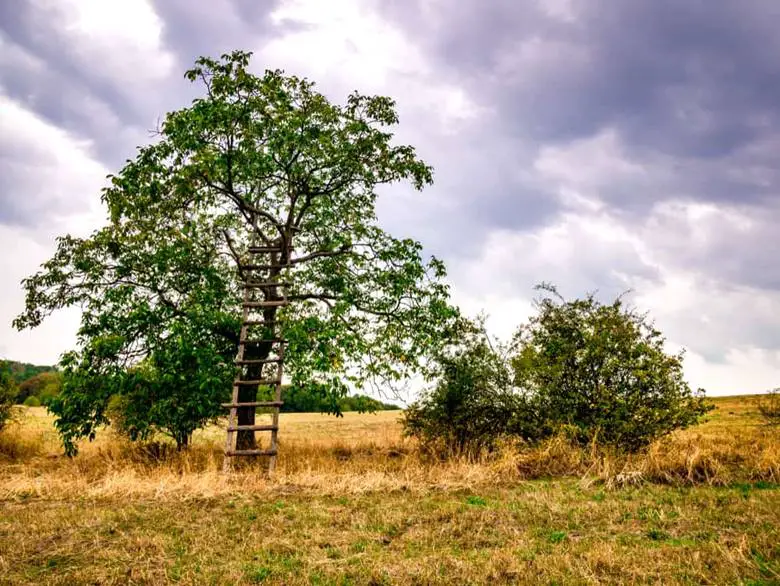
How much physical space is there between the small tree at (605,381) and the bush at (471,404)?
695 millimetres

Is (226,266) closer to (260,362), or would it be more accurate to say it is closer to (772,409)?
(260,362)

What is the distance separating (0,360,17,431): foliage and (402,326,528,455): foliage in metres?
14.4

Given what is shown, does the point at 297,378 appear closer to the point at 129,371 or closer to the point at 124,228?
the point at 129,371

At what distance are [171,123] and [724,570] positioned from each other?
1736 cm

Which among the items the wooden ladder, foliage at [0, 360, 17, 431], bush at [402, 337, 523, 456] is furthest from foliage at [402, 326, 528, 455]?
foliage at [0, 360, 17, 431]

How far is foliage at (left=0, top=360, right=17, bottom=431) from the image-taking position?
19266mm

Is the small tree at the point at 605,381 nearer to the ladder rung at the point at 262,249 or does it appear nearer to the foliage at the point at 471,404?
the foliage at the point at 471,404

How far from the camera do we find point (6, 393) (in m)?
19.5

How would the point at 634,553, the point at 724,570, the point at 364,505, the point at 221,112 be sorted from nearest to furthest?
the point at 724,570
the point at 634,553
the point at 364,505
the point at 221,112

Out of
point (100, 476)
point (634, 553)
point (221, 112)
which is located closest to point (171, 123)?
point (221, 112)

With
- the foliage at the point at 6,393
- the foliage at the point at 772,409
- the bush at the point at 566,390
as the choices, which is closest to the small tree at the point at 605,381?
the bush at the point at 566,390

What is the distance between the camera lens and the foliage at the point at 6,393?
19.3m

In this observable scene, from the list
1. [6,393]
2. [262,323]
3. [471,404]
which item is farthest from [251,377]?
[6,393]

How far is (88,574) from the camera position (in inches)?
261
